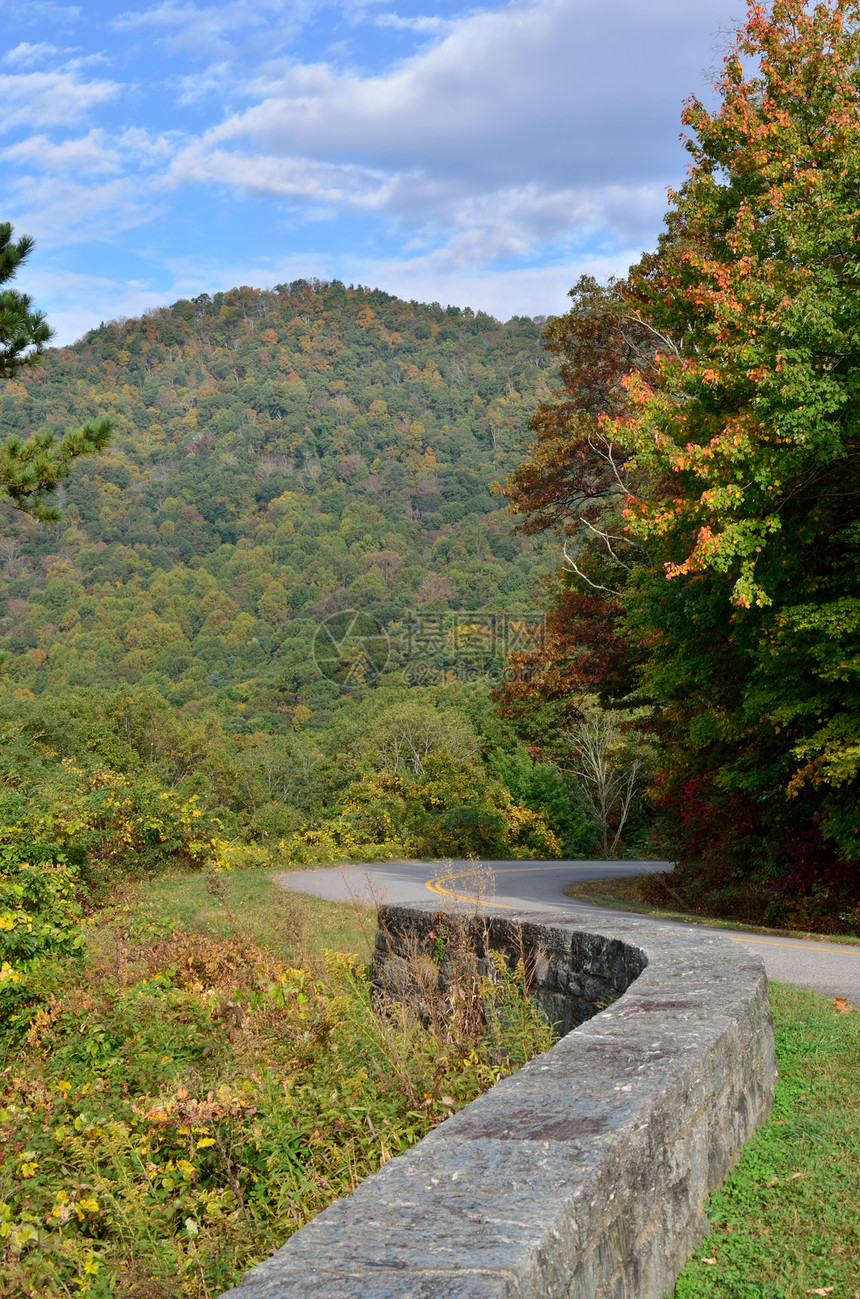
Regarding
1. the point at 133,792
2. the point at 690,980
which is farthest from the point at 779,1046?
the point at 133,792

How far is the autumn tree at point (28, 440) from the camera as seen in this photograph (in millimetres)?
12461

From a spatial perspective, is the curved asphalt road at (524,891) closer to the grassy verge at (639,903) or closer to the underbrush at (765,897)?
the grassy verge at (639,903)

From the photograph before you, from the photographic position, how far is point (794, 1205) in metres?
3.12

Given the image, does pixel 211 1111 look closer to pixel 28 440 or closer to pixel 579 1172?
pixel 579 1172

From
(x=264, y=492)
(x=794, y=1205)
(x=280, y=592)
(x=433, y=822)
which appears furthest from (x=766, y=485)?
(x=264, y=492)

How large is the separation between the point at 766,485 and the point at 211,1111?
8.38m

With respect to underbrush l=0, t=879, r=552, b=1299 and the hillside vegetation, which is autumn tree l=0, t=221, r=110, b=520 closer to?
the hillside vegetation

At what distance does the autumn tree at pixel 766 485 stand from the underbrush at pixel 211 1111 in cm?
656

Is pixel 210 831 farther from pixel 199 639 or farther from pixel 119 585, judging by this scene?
pixel 119 585

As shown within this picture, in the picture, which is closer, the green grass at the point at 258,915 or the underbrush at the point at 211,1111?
the underbrush at the point at 211,1111

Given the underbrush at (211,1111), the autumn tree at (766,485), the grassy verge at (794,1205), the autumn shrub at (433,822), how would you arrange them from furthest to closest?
the autumn shrub at (433,822), the autumn tree at (766,485), the underbrush at (211,1111), the grassy verge at (794,1205)

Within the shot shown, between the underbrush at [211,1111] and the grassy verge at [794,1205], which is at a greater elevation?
the grassy verge at [794,1205]

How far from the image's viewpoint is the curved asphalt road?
755 cm

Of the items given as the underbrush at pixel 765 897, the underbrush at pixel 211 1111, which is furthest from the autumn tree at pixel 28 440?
the underbrush at pixel 765 897
